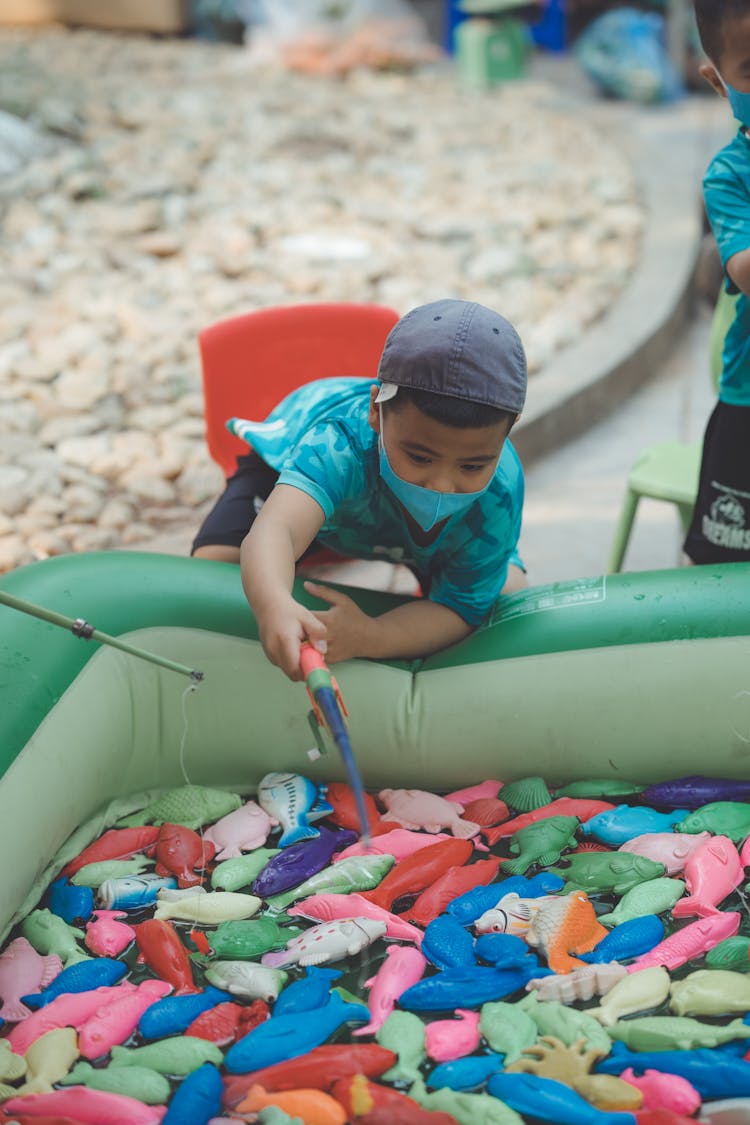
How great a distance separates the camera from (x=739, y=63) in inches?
70.0

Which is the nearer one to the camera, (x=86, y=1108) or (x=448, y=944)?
(x=86, y=1108)

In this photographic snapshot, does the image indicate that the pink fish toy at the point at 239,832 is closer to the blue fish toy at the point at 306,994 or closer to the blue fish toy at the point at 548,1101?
the blue fish toy at the point at 306,994

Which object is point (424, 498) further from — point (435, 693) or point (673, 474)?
point (673, 474)

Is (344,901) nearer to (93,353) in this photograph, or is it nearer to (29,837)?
(29,837)

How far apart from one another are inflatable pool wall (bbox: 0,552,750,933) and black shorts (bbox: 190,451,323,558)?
158mm

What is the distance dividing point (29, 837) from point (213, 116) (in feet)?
15.5

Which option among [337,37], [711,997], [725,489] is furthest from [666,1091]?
[337,37]

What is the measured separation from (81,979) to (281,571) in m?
0.55

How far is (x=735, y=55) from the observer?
1.77 m

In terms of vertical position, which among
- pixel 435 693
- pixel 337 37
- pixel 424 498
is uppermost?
pixel 337 37

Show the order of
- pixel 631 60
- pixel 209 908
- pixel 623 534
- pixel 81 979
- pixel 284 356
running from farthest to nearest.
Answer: pixel 631 60, pixel 623 534, pixel 284 356, pixel 209 908, pixel 81 979

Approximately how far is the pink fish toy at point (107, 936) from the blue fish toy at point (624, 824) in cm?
64

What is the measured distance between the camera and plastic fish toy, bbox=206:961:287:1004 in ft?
5.01

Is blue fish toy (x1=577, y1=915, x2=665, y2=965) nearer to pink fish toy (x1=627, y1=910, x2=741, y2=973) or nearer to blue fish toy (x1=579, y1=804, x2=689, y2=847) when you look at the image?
pink fish toy (x1=627, y1=910, x2=741, y2=973)
